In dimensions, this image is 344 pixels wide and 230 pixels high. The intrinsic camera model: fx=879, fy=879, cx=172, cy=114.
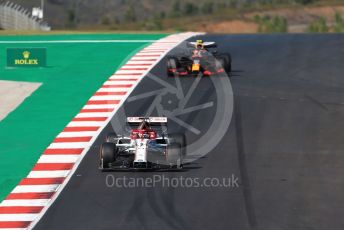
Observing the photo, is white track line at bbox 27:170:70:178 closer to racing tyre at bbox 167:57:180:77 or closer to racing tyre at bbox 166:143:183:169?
racing tyre at bbox 166:143:183:169

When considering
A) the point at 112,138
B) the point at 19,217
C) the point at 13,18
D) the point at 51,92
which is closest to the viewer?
the point at 19,217

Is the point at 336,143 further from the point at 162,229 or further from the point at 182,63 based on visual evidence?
the point at 182,63

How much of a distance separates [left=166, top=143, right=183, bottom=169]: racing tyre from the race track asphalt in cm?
28

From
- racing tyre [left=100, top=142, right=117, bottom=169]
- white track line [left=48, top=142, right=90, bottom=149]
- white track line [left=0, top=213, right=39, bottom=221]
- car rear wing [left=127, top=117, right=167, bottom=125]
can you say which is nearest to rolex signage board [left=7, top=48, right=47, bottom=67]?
white track line [left=48, top=142, right=90, bottom=149]

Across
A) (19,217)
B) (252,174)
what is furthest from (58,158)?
(252,174)

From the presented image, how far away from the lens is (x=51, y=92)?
2989cm

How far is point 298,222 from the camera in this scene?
15.8 m

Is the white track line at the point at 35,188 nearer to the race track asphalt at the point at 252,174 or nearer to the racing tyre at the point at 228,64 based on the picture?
the race track asphalt at the point at 252,174

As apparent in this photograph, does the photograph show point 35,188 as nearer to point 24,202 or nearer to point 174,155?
point 24,202

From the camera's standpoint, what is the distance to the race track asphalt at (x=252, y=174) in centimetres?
1612

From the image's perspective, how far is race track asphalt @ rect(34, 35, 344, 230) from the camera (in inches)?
Result: 635

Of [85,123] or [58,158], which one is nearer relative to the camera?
[58,158]

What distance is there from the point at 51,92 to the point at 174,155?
37.4ft

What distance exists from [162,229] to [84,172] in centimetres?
471
